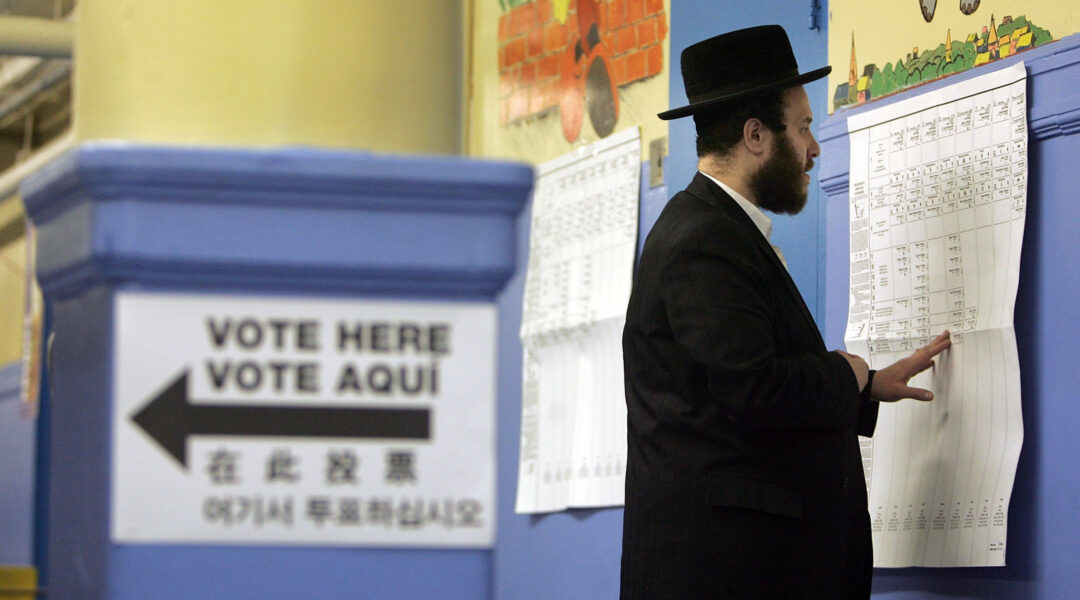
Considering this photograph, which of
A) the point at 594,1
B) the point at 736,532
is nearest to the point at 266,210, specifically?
the point at 736,532

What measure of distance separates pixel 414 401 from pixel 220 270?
5.3 inches

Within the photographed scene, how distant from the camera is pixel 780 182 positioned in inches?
83.0

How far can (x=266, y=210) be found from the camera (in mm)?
838

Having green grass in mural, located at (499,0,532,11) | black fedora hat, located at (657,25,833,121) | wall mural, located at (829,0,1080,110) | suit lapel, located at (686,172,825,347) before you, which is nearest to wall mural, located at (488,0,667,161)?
green grass in mural, located at (499,0,532,11)

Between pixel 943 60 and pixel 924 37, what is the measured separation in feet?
0.23

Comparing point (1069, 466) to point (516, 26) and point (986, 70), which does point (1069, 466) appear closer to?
point (986, 70)

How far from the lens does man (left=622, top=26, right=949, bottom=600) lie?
1862 millimetres

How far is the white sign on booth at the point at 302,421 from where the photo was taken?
0.82 metres

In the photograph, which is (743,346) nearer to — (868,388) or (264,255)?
(868,388)

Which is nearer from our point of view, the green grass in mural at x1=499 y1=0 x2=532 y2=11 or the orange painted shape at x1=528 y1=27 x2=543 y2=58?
the orange painted shape at x1=528 y1=27 x2=543 y2=58

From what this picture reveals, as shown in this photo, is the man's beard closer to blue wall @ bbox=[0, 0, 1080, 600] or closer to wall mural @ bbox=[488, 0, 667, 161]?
blue wall @ bbox=[0, 0, 1080, 600]

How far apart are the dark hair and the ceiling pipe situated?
4.42 m

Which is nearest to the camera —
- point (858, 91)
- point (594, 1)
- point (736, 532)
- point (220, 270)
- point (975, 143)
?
point (220, 270)

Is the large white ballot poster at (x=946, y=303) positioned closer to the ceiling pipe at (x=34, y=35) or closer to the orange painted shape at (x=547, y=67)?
the orange painted shape at (x=547, y=67)
